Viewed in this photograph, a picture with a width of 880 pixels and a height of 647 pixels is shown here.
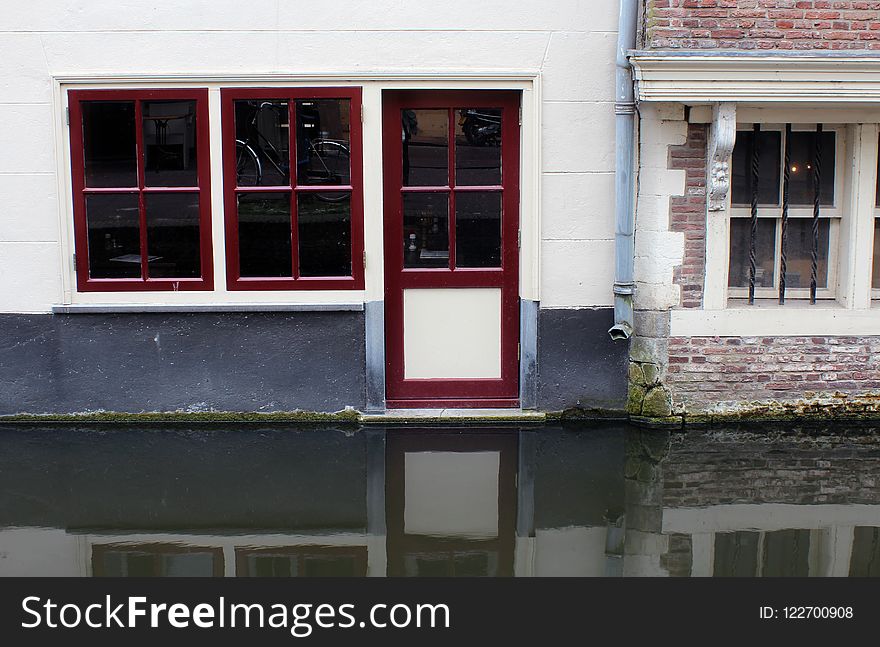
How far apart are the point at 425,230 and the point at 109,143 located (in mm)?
2235

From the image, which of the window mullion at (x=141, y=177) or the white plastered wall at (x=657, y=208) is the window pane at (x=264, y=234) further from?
the white plastered wall at (x=657, y=208)

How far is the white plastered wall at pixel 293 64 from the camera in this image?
7.41 metres

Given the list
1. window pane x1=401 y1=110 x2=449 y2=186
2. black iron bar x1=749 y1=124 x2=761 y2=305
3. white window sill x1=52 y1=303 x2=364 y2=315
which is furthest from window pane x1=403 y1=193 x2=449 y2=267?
black iron bar x1=749 y1=124 x2=761 y2=305

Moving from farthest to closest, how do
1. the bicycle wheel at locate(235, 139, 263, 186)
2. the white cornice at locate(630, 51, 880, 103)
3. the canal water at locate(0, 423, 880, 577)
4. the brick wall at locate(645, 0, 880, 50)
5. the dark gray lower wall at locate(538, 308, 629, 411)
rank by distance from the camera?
the dark gray lower wall at locate(538, 308, 629, 411) < the bicycle wheel at locate(235, 139, 263, 186) < the brick wall at locate(645, 0, 880, 50) < the white cornice at locate(630, 51, 880, 103) < the canal water at locate(0, 423, 880, 577)

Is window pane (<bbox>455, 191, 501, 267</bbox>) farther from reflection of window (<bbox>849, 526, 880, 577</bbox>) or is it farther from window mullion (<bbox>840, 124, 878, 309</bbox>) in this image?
reflection of window (<bbox>849, 526, 880, 577</bbox>)

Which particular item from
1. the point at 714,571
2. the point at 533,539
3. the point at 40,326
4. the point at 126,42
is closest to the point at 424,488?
the point at 533,539

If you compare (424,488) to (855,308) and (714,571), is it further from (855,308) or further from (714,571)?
(855,308)

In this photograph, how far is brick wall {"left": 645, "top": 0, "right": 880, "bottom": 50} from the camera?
7195 millimetres

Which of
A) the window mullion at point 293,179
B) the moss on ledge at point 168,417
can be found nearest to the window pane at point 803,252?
the moss on ledge at point 168,417

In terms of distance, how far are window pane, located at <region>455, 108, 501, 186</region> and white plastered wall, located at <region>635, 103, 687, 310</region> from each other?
0.99 meters

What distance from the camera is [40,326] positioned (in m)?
7.68

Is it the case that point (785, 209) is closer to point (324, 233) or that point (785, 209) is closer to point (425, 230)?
point (425, 230)

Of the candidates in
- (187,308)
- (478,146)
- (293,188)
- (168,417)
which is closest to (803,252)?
(478,146)

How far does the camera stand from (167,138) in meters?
7.56
